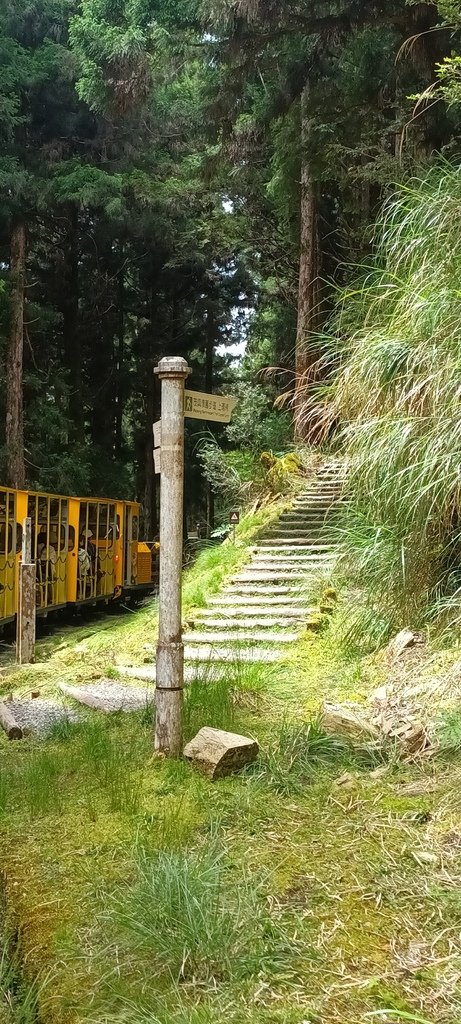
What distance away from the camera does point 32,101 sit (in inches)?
659

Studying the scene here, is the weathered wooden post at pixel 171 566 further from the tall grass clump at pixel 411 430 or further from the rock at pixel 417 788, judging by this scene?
the tall grass clump at pixel 411 430

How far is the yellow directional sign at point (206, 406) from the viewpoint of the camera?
390cm

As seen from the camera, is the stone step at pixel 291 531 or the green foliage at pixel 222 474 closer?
the stone step at pixel 291 531

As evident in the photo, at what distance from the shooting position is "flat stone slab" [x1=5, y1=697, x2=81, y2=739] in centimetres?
455

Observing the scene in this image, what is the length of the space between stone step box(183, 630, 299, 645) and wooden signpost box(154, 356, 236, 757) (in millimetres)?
2347

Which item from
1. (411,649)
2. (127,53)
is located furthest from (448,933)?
(127,53)

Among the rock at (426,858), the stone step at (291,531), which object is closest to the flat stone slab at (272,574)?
the stone step at (291,531)

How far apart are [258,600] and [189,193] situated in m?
13.4

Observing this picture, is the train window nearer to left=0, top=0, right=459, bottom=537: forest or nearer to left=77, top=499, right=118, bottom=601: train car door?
left=77, top=499, right=118, bottom=601: train car door

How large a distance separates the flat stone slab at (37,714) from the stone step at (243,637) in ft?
5.18

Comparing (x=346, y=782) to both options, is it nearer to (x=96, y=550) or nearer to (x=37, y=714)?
(x=37, y=714)

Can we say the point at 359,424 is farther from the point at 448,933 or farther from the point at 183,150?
the point at 183,150

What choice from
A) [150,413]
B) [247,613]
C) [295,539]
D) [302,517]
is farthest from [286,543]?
[150,413]

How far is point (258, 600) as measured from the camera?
25.5 feet
